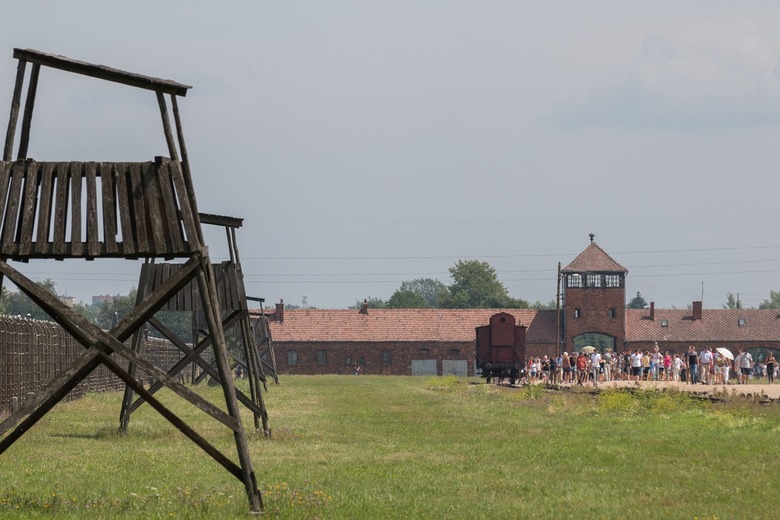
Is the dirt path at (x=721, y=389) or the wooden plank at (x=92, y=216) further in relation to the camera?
the dirt path at (x=721, y=389)

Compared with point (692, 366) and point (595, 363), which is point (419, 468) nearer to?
point (692, 366)

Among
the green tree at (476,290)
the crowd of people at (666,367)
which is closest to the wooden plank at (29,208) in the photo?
the crowd of people at (666,367)

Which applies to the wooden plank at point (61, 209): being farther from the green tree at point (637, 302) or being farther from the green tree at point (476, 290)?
the green tree at point (637, 302)

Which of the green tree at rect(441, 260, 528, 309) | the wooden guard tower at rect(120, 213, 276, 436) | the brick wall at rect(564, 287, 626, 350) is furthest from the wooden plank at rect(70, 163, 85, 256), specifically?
the green tree at rect(441, 260, 528, 309)

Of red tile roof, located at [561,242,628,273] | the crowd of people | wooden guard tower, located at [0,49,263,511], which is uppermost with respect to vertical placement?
red tile roof, located at [561,242,628,273]

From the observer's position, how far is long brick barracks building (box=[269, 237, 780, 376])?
9444cm

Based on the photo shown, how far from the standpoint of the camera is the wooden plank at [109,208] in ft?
37.2

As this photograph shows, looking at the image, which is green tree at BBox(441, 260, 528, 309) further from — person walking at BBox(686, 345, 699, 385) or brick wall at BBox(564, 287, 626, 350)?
person walking at BBox(686, 345, 699, 385)

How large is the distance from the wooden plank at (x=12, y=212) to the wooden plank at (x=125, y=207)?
84 centimetres

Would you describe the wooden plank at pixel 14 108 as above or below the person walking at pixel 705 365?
above

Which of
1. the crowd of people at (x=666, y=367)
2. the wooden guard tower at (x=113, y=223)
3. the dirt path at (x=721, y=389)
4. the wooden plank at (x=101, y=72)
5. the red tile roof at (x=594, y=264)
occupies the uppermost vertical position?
the red tile roof at (x=594, y=264)

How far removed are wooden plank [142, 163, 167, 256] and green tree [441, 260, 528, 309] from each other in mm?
137776

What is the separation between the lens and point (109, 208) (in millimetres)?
11406

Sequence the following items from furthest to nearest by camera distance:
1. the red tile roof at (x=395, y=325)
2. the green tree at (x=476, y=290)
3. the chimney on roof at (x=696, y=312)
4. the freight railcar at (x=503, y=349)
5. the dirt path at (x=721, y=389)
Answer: the green tree at (x=476, y=290), the chimney on roof at (x=696, y=312), the red tile roof at (x=395, y=325), the freight railcar at (x=503, y=349), the dirt path at (x=721, y=389)
